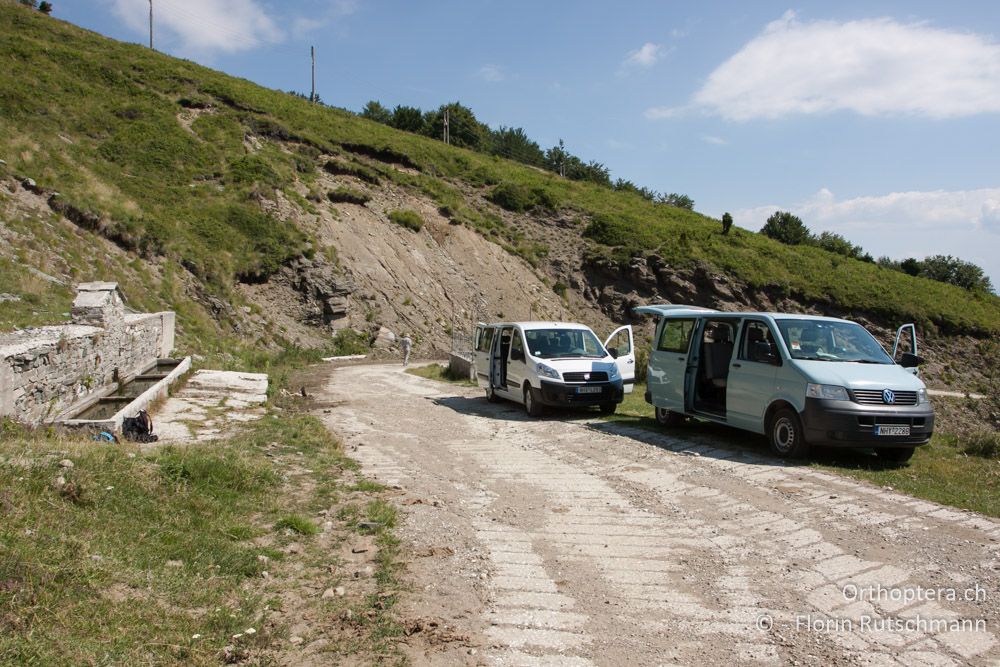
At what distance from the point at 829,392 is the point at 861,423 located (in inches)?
19.7

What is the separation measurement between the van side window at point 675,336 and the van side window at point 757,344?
4.19 ft

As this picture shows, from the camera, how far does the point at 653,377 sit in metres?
12.0

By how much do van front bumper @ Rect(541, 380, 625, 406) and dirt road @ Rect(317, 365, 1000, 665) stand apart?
147 inches

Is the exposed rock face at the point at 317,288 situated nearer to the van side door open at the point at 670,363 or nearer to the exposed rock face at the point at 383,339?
the exposed rock face at the point at 383,339

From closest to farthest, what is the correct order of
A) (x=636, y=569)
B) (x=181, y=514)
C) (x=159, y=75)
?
1. (x=636, y=569)
2. (x=181, y=514)
3. (x=159, y=75)

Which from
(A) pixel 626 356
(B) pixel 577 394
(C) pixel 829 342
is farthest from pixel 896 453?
(A) pixel 626 356

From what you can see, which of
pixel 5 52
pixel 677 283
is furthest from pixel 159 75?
pixel 677 283

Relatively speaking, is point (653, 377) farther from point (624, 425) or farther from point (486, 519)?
point (486, 519)

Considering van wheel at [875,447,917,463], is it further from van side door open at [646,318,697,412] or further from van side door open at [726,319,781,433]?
van side door open at [646,318,697,412]

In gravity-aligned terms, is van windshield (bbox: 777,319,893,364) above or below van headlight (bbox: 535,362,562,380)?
above

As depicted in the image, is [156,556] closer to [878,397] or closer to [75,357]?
[75,357]

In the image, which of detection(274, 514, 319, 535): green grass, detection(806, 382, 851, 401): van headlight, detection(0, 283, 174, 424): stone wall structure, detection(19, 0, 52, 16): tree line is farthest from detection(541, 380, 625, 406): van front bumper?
detection(19, 0, 52, 16): tree line

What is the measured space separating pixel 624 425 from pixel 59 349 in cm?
908

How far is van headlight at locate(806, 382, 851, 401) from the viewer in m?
8.38
